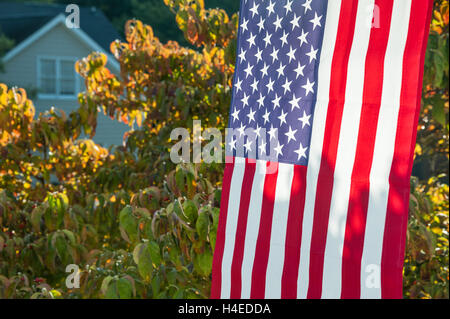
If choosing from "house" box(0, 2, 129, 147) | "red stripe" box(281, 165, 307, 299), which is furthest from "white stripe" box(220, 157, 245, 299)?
"house" box(0, 2, 129, 147)

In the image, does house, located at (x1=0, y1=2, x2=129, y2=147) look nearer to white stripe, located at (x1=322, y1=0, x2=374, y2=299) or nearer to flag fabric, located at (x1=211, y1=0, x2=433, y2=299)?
flag fabric, located at (x1=211, y1=0, x2=433, y2=299)

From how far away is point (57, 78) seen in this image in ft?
72.4

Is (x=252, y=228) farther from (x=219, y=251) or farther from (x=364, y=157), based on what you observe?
(x=364, y=157)

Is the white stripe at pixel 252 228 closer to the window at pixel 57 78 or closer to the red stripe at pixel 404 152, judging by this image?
the red stripe at pixel 404 152

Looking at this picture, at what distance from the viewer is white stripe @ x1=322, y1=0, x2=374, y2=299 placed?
373 cm

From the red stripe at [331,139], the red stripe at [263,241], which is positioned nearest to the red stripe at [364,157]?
the red stripe at [331,139]

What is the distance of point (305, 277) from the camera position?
3836 mm

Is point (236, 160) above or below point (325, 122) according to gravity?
below

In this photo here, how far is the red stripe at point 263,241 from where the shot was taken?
404cm

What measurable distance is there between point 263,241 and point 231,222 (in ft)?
0.94

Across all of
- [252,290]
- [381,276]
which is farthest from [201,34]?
[381,276]

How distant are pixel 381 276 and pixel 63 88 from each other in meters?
20.7

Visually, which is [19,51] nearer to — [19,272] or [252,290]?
[19,272]
